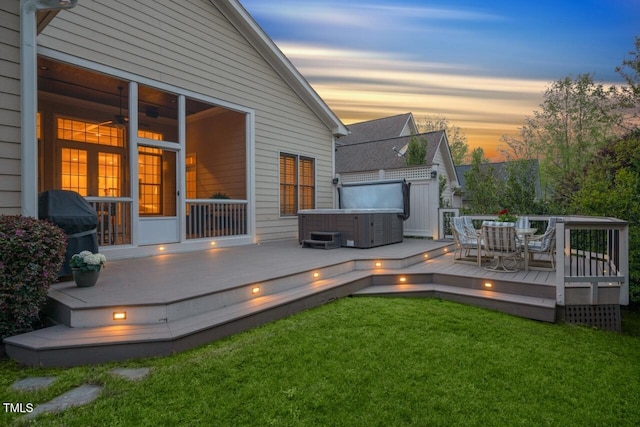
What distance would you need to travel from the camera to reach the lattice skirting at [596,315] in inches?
151

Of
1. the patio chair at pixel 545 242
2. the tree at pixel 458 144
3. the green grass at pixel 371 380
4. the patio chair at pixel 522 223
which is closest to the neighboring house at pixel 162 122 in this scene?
the green grass at pixel 371 380

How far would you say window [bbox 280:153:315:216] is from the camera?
864cm

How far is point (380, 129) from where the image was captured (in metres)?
20.4

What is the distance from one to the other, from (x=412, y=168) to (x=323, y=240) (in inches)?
148

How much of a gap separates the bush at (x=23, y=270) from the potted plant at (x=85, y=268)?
1.57ft

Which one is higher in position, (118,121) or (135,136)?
(118,121)

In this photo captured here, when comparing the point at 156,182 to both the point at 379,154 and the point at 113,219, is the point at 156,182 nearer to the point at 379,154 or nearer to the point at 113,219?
the point at 113,219

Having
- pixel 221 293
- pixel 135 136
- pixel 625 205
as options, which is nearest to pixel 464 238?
pixel 625 205

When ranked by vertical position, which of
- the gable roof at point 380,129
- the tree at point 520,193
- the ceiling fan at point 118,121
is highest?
the gable roof at point 380,129

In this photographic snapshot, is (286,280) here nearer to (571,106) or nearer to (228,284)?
(228,284)

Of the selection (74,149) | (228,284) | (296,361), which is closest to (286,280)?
(228,284)

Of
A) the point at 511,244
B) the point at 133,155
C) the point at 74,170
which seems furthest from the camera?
the point at 74,170

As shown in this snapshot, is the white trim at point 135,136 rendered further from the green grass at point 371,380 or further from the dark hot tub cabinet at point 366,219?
the green grass at point 371,380

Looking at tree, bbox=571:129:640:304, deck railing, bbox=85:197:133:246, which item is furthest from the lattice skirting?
deck railing, bbox=85:197:133:246
